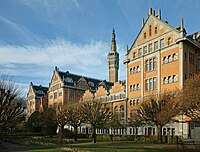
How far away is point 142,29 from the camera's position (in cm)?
6000

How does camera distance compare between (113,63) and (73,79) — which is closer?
(73,79)

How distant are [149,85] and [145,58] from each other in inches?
249

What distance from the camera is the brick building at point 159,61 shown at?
4941cm

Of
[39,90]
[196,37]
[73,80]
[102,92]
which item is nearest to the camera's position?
[196,37]

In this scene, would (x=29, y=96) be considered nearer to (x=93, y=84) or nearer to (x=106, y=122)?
(x=93, y=84)

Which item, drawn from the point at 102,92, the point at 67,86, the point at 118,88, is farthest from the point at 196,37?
the point at 67,86

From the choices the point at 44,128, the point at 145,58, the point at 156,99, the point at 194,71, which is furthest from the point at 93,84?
the point at 156,99

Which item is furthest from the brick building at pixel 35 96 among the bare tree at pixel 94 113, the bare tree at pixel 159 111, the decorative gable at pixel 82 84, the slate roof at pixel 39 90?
the bare tree at pixel 159 111

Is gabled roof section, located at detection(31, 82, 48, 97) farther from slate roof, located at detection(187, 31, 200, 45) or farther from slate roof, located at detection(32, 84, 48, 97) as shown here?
slate roof, located at detection(187, 31, 200, 45)

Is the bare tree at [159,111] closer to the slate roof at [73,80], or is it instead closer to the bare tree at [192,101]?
the bare tree at [192,101]

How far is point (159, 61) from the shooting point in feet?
177

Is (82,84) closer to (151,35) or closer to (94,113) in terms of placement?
(151,35)

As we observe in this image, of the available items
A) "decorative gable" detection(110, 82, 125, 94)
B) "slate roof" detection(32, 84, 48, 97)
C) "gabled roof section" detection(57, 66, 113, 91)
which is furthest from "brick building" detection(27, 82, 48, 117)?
"decorative gable" detection(110, 82, 125, 94)

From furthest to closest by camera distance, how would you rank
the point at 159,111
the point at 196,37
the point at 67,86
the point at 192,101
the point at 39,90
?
the point at 39,90 < the point at 67,86 < the point at 196,37 < the point at 159,111 < the point at 192,101
